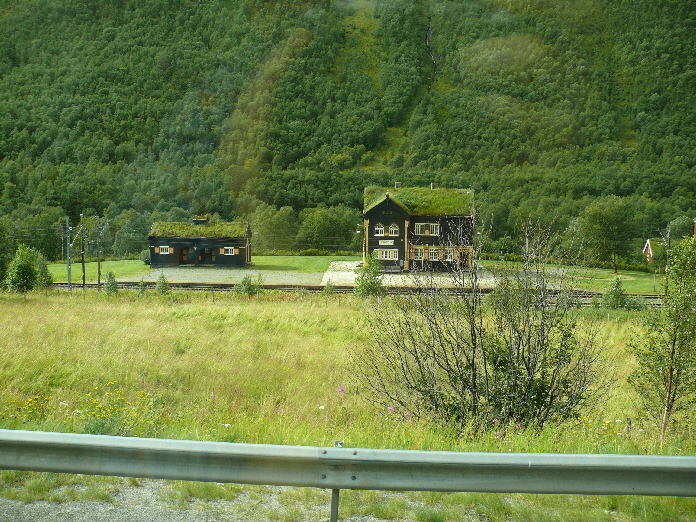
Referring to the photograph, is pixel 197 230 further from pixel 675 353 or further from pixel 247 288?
pixel 675 353

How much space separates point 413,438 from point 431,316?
84.7 inches

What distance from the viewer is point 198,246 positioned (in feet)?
112

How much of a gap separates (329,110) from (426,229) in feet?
229

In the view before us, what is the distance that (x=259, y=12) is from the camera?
129 m

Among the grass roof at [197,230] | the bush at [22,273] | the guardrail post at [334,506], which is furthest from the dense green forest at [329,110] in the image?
the guardrail post at [334,506]

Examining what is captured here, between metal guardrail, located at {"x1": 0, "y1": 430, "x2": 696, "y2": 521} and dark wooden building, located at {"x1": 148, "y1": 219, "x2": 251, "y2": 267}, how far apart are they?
31.8 metres

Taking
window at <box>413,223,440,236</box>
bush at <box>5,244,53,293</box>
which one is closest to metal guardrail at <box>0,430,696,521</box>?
bush at <box>5,244,53,293</box>

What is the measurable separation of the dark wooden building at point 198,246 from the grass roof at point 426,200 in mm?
8243

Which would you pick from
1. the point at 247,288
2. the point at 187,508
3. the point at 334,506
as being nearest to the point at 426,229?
the point at 247,288

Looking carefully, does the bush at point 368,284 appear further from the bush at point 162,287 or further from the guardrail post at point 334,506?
the guardrail post at point 334,506

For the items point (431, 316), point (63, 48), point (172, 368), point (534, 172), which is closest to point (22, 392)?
point (172, 368)

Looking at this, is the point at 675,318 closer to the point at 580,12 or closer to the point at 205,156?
the point at 205,156

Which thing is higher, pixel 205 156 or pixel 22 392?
pixel 205 156

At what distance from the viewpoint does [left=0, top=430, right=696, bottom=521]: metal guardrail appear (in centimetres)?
265
